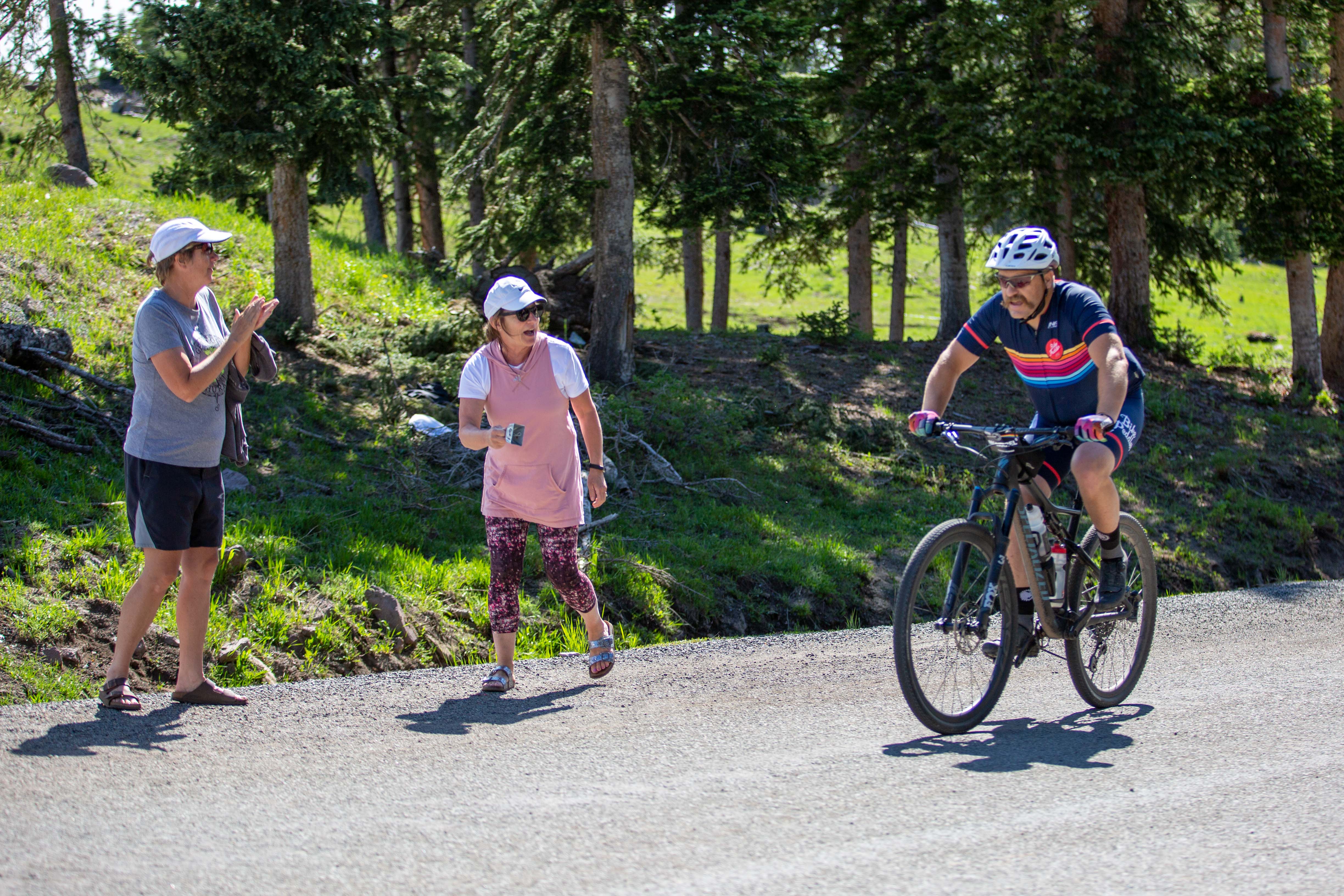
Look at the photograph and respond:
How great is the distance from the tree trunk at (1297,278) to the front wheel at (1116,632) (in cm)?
1423

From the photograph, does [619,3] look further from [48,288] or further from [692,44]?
[48,288]

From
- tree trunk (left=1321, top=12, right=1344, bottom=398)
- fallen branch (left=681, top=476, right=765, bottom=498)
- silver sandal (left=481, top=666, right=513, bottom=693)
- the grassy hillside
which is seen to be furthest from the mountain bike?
tree trunk (left=1321, top=12, right=1344, bottom=398)

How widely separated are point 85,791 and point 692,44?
11074mm

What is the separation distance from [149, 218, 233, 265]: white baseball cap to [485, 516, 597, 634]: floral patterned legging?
2.07 metres

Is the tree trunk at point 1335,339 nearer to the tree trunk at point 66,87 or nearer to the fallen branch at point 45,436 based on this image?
the fallen branch at point 45,436

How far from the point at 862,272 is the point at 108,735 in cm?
2004

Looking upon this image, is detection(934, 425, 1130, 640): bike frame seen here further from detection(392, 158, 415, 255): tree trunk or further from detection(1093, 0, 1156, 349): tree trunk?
detection(392, 158, 415, 255): tree trunk

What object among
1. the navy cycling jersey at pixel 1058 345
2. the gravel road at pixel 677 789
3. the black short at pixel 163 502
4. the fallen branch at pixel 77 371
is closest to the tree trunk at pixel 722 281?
the fallen branch at pixel 77 371

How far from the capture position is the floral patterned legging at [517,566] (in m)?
6.09

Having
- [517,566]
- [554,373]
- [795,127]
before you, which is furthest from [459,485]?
[795,127]

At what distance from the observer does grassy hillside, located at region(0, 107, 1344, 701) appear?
23.8 feet

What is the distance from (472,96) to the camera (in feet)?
75.0

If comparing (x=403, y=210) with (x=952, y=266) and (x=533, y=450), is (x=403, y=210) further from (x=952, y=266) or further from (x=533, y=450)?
(x=533, y=450)

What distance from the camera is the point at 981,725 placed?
545 cm
